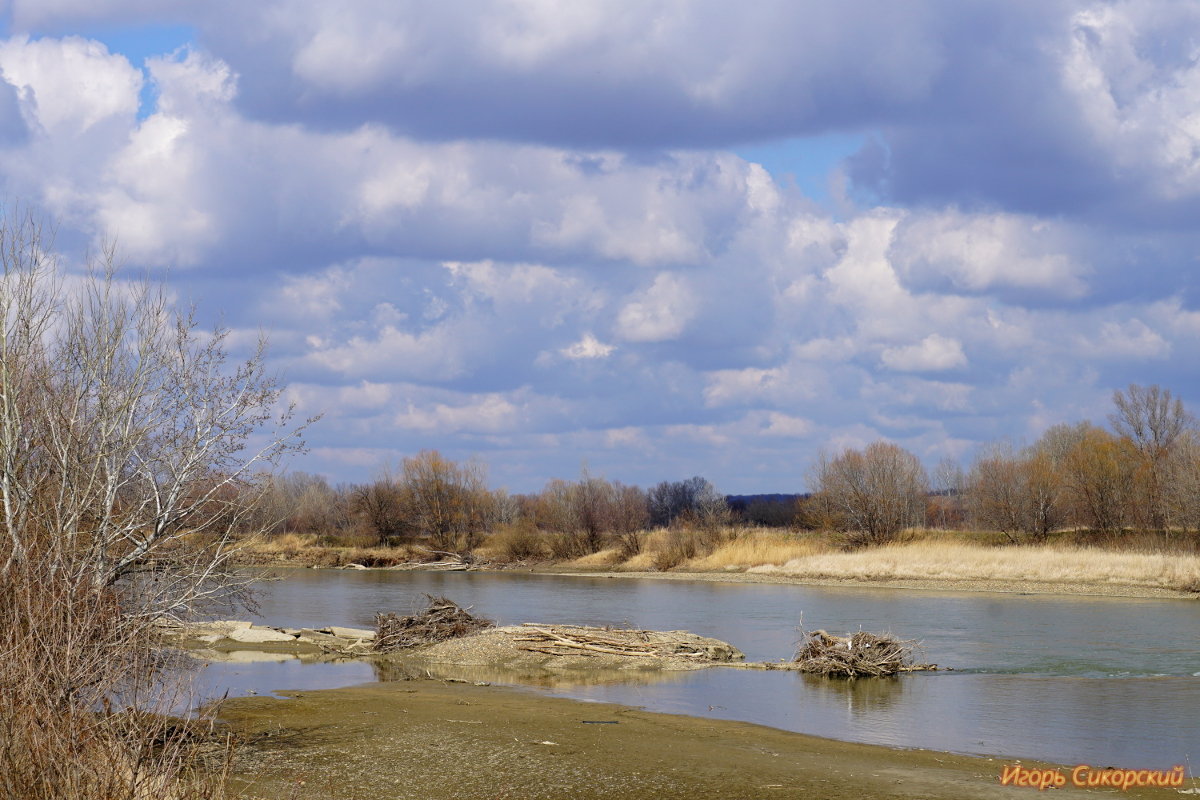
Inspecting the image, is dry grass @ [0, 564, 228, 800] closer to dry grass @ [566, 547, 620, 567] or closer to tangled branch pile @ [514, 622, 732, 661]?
tangled branch pile @ [514, 622, 732, 661]

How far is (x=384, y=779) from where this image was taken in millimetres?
13898

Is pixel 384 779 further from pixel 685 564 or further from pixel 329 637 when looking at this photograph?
pixel 685 564

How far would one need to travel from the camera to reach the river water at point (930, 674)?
18.6m

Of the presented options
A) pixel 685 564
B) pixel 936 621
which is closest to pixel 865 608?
pixel 936 621

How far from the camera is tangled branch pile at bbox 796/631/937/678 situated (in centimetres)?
2495

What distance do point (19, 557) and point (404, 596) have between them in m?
37.3

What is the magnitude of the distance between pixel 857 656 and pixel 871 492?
50432 mm

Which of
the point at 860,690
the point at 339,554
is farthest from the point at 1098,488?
the point at 860,690

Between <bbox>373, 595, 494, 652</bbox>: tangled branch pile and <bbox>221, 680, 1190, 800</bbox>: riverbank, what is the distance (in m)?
9.15

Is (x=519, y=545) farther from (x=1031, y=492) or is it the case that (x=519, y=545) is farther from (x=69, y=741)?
(x=69, y=741)

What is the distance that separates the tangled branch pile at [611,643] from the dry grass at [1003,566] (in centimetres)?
2929

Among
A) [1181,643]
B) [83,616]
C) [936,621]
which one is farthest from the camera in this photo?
[936,621]

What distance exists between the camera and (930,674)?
83.8 feet

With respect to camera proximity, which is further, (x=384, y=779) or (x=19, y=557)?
(x=384, y=779)
